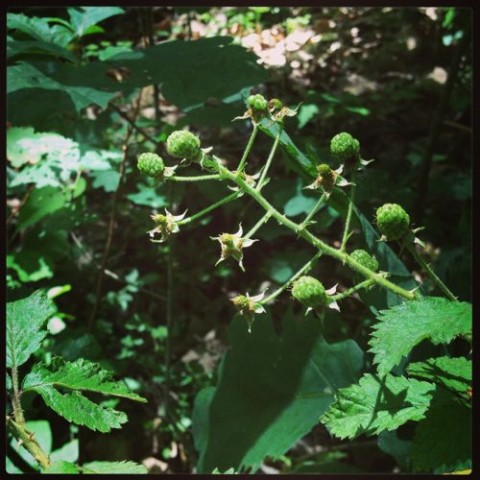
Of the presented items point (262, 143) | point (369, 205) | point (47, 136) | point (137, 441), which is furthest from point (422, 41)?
point (137, 441)

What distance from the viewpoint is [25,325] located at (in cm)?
72

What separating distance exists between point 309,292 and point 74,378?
1.07ft

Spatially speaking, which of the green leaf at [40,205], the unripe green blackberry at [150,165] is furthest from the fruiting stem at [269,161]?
the green leaf at [40,205]

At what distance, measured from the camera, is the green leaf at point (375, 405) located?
0.62m

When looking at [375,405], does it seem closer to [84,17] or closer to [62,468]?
[62,468]

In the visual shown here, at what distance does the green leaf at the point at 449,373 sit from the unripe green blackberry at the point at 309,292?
170mm

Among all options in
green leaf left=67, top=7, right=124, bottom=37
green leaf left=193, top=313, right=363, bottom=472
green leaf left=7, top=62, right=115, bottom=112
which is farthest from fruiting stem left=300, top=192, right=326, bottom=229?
green leaf left=67, top=7, right=124, bottom=37

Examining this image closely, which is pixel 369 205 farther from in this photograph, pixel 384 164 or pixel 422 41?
pixel 422 41

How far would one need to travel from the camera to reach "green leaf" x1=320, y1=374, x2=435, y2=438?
0.62m

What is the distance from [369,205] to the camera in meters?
1.42

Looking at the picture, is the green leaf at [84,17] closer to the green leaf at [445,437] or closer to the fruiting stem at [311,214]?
the fruiting stem at [311,214]

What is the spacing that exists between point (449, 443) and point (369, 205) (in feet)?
2.91

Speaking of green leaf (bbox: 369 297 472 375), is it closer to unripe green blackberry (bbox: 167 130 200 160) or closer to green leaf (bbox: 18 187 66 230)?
unripe green blackberry (bbox: 167 130 200 160)

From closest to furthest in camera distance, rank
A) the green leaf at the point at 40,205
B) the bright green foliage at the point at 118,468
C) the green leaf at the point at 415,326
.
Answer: the green leaf at the point at 415,326 < the bright green foliage at the point at 118,468 < the green leaf at the point at 40,205
